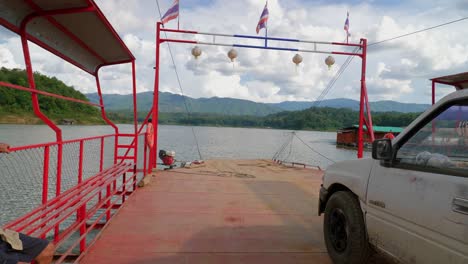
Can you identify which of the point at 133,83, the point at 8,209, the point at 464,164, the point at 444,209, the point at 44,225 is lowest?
the point at 8,209

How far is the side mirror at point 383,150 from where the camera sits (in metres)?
2.84

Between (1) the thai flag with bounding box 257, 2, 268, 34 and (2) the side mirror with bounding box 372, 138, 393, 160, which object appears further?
(1) the thai flag with bounding box 257, 2, 268, 34

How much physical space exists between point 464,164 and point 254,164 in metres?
10.7

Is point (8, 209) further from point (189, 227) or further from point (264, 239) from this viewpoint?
point (264, 239)

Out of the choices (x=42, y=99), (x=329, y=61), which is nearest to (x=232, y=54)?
(x=329, y=61)

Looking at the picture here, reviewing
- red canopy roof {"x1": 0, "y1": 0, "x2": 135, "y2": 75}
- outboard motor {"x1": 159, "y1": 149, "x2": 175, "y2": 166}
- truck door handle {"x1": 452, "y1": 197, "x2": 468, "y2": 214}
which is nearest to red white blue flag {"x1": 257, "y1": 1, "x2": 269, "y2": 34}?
red canopy roof {"x1": 0, "y1": 0, "x2": 135, "y2": 75}

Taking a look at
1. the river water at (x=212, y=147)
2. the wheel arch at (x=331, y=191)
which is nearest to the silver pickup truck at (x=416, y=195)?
the wheel arch at (x=331, y=191)

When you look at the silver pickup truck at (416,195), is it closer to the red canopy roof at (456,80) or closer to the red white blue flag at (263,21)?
the red canopy roof at (456,80)

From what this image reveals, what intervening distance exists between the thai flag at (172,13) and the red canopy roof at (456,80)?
655 cm

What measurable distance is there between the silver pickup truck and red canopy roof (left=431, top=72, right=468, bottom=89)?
14.6ft

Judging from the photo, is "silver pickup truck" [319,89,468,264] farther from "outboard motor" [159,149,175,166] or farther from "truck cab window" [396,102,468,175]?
"outboard motor" [159,149,175,166]

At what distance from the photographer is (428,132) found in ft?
9.01

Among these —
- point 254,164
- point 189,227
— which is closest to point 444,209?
point 189,227

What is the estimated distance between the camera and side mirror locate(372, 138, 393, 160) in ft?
9.33
